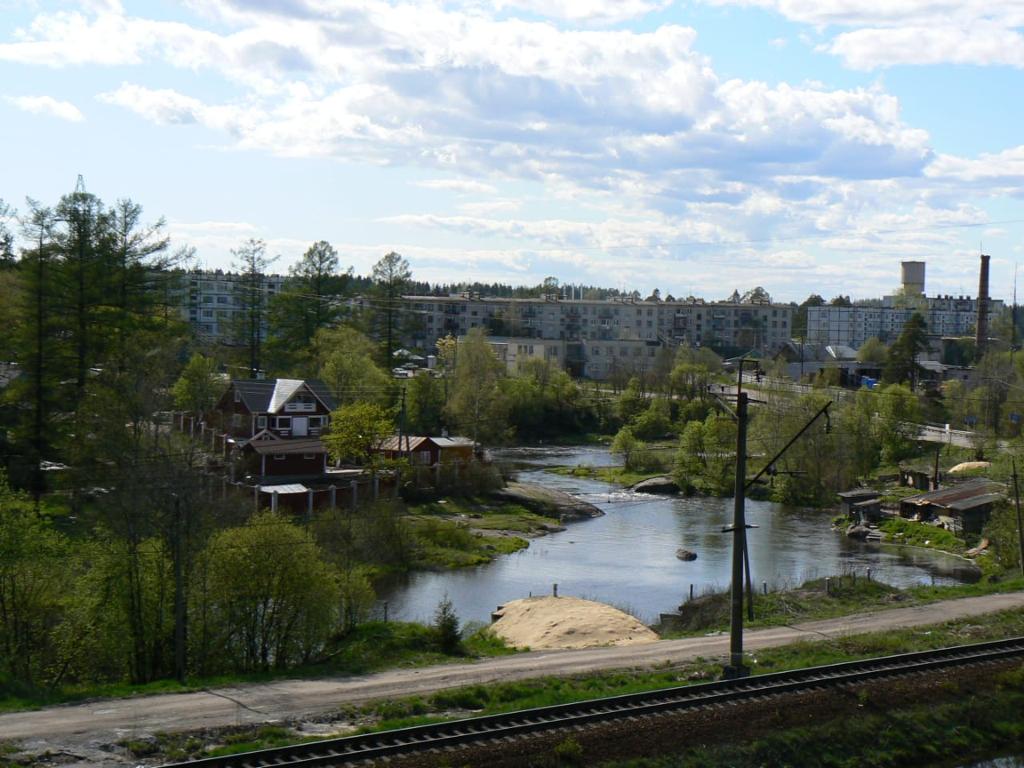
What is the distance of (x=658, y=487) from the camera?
42438mm

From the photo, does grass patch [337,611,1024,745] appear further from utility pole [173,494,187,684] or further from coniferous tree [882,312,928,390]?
coniferous tree [882,312,928,390]

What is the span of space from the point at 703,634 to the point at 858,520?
1926 cm

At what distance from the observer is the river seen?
80.2 ft

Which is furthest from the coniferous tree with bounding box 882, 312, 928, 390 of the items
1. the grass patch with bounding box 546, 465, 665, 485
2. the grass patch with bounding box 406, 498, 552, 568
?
the grass patch with bounding box 406, 498, 552, 568

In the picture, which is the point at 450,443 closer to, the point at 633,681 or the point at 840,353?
the point at 633,681

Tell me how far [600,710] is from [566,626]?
21.7ft

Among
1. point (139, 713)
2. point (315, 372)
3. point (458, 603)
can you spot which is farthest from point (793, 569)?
point (315, 372)

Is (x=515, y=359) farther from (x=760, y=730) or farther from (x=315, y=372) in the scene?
(x=760, y=730)

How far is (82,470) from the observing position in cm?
2623

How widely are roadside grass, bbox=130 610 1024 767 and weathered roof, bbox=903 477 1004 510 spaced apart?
16.4 metres

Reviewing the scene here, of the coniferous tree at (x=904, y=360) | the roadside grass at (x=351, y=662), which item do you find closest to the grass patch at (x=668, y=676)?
the roadside grass at (x=351, y=662)

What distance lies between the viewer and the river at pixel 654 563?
2445 cm

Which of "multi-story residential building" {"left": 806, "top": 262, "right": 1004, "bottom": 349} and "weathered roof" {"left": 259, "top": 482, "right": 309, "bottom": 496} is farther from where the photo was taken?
"multi-story residential building" {"left": 806, "top": 262, "right": 1004, "bottom": 349}

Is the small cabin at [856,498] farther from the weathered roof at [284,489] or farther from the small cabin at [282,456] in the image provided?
the weathered roof at [284,489]
